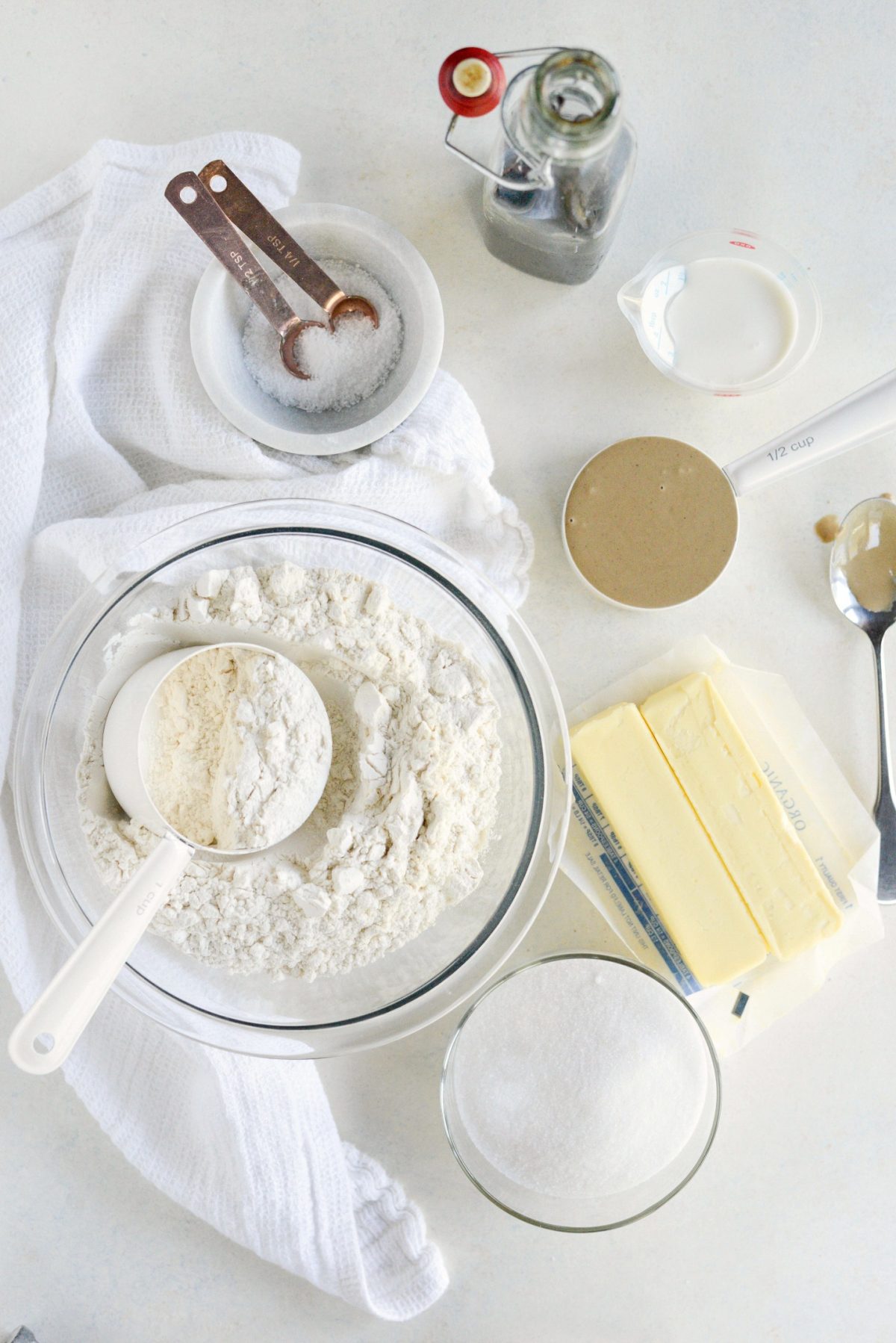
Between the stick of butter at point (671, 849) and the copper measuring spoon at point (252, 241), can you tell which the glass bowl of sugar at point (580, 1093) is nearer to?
the stick of butter at point (671, 849)

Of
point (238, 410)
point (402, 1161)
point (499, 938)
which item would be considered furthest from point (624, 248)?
point (402, 1161)

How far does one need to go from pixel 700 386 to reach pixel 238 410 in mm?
404

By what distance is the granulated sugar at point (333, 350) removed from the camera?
0.83m

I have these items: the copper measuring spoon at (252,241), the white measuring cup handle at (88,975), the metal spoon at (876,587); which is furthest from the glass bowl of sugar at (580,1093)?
the copper measuring spoon at (252,241)

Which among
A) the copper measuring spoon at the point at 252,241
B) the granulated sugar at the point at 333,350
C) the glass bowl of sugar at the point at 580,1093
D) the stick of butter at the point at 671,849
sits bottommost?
the glass bowl of sugar at the point at 580,1093

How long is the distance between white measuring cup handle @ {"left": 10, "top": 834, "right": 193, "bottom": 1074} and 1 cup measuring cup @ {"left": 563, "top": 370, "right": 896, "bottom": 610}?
17.8 inches

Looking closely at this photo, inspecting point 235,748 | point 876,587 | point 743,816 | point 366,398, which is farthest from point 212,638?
point 876,587

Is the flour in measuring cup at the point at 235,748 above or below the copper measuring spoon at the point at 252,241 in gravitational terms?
below

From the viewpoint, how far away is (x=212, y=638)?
75 cm

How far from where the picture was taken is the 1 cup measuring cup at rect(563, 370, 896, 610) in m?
0.89

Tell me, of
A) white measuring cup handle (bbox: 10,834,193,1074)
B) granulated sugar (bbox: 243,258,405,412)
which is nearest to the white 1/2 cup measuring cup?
white measuring cup handle (bbox: 10,834,193,1074)

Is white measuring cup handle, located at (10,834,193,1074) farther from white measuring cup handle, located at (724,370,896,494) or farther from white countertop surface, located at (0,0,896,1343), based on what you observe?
white measuring cup handle, located at (724,370,896,494)

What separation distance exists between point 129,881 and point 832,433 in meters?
0.67

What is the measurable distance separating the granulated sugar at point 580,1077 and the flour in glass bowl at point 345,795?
0.62 feet
